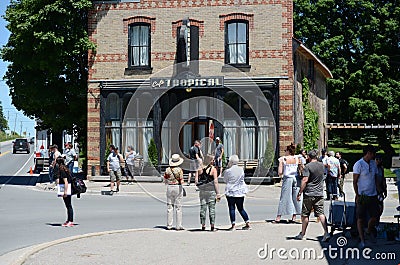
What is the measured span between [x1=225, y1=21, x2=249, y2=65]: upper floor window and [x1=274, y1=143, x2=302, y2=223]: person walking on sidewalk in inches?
506

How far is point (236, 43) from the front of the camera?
91.1 ft

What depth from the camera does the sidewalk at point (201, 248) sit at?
34.1ft

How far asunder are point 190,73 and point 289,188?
13.3 m

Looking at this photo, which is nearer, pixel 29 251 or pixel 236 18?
pixel 29 251

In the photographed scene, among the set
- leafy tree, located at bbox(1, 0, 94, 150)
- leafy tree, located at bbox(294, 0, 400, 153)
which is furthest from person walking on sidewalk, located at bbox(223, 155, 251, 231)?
leafy tree, located at bbox(294, 0, 400, 153)

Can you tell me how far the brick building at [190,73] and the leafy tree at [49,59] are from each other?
1009 mm

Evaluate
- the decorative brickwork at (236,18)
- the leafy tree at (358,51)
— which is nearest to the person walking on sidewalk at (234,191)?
the decorative brickwork at (236,18)

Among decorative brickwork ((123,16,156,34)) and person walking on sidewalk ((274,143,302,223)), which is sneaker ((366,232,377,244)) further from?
decorative brickwork ((123,16,156,34))

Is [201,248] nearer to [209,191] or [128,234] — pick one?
[128,234]

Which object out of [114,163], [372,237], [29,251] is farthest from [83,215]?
[372,237]

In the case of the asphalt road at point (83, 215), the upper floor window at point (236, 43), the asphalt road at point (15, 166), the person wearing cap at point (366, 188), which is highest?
the upper floor window at point (236, 43)

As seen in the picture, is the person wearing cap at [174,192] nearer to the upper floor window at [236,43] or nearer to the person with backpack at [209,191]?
the person with backpack at [209,191]

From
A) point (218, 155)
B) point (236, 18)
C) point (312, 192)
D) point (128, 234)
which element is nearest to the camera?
point (312, 192)

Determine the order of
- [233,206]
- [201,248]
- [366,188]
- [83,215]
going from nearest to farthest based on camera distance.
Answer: [201,248], [366,188], [233,206], [83,215]
